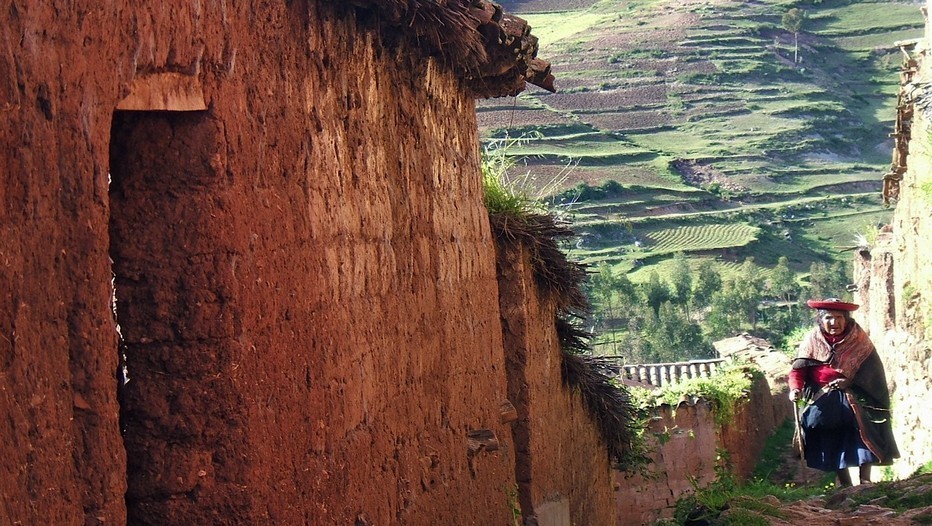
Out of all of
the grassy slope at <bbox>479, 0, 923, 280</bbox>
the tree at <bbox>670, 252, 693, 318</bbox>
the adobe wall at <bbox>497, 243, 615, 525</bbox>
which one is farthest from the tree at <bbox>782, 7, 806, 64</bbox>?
the adobe wall at <bbox>497, 243, 615, 525</bbox>

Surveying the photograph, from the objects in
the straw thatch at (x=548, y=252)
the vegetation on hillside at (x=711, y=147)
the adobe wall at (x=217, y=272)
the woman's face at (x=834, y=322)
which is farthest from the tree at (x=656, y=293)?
the adobe wall at (x=217, y=272)

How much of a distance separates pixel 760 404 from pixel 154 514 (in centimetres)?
1882

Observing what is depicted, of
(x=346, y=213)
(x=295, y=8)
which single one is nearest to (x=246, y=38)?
(x=295, y=8)

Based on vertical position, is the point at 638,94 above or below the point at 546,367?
above

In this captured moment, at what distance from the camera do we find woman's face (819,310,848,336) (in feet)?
39.2

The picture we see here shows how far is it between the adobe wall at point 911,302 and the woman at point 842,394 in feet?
10.6

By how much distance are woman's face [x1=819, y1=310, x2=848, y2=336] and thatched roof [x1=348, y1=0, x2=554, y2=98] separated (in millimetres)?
4938

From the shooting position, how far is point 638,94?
65125mm

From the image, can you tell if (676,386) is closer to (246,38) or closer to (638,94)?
(246,38)

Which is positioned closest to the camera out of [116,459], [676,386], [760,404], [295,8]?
[116,459]

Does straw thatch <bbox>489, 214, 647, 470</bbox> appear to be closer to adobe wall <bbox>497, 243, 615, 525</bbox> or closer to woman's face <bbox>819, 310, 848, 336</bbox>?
adobe wall <bbox>497, 243, 615, 525</bbox>

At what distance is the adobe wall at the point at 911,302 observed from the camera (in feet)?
51.5

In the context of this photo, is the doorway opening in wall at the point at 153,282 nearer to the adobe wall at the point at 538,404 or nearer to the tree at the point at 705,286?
the adobe wall at the point at 538,404

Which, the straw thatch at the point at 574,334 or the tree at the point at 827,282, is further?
the tree at the point at 827,282
